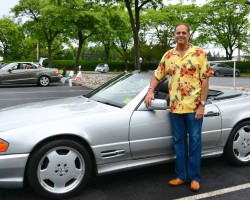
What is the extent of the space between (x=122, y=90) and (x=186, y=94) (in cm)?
94

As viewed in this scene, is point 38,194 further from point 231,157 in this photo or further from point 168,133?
point 231,157

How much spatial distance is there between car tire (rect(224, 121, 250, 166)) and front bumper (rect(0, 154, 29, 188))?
8.16 ft

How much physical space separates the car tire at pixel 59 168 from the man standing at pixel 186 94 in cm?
91

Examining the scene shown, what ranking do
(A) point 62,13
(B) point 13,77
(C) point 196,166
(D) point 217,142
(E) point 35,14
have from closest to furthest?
(C) point 196,166, (D) point 217,142, (B) point 13,77, (A) point 62,13, (E) point 35,14

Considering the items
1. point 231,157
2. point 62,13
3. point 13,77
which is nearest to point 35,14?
point 62,13

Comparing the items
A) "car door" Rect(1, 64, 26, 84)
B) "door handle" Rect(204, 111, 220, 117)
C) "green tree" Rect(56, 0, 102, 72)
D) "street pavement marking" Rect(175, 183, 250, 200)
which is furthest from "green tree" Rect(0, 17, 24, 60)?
"street pavement marking" Rect(175, 183, 250, 200)

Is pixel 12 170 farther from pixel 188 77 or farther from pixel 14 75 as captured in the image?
pixel 14 75

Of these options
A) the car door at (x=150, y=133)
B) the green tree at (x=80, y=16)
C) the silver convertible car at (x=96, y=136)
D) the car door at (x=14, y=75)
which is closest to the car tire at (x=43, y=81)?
the car door at (x=14, y=75)

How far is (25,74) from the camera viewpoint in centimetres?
1644

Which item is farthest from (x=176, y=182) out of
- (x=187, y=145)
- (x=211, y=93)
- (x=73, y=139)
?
(x=211, y=93)

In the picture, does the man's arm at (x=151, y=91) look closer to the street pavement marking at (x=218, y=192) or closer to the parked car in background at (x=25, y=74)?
the street pavement marking at (x=218, y=192)

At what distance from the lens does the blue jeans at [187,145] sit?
3.40 metres

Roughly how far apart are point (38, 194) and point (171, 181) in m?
1.41

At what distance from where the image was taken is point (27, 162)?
9.86 feet
